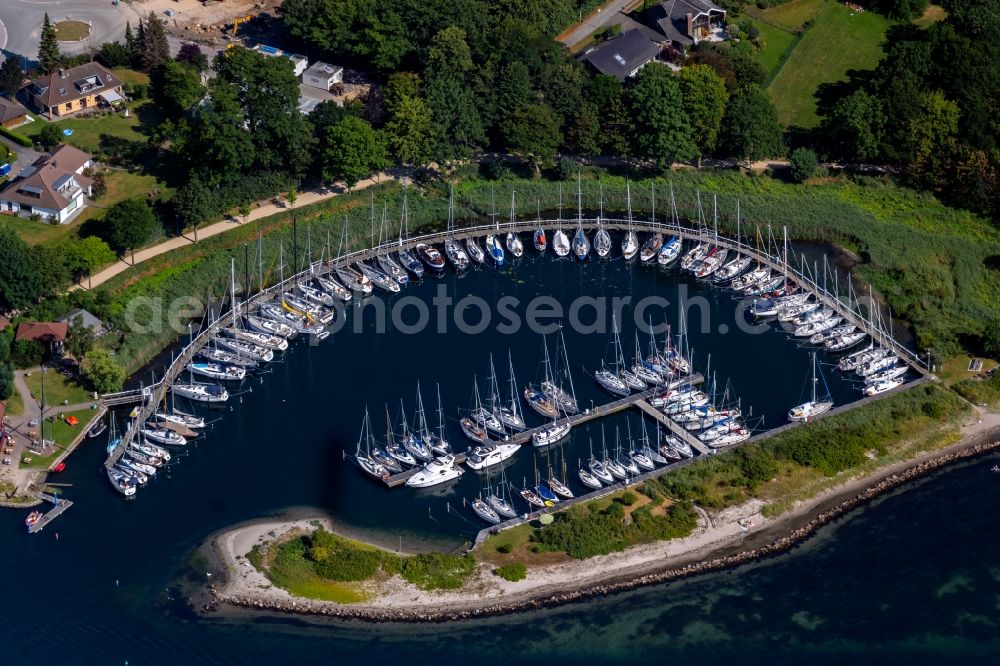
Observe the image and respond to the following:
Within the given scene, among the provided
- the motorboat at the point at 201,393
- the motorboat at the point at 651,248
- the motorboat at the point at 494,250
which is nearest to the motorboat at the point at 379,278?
the motorboat at the point at 494,250

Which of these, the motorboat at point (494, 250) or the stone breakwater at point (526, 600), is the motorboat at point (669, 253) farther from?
the stone breakwater at point (526, 600)

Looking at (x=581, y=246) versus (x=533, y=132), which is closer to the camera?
(x=581, y=246)

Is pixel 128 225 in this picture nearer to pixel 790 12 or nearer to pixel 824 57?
pixel 824 57

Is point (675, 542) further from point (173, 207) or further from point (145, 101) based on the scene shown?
point (145, 101)

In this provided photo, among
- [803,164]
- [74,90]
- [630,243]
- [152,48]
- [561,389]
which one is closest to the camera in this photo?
[561,389]

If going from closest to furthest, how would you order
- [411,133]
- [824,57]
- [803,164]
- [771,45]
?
1. [411,133]
2. [803,164]
3. [824,57]
4. [771,45]

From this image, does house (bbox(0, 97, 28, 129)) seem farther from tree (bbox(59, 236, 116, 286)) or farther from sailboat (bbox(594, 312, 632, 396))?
sailboat (bbox(594, 312, 632, 396))

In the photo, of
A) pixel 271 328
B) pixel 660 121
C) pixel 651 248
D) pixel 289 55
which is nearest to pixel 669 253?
pixel 651 248

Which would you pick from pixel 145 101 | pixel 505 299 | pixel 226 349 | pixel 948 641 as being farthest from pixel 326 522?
pixel 145 101
